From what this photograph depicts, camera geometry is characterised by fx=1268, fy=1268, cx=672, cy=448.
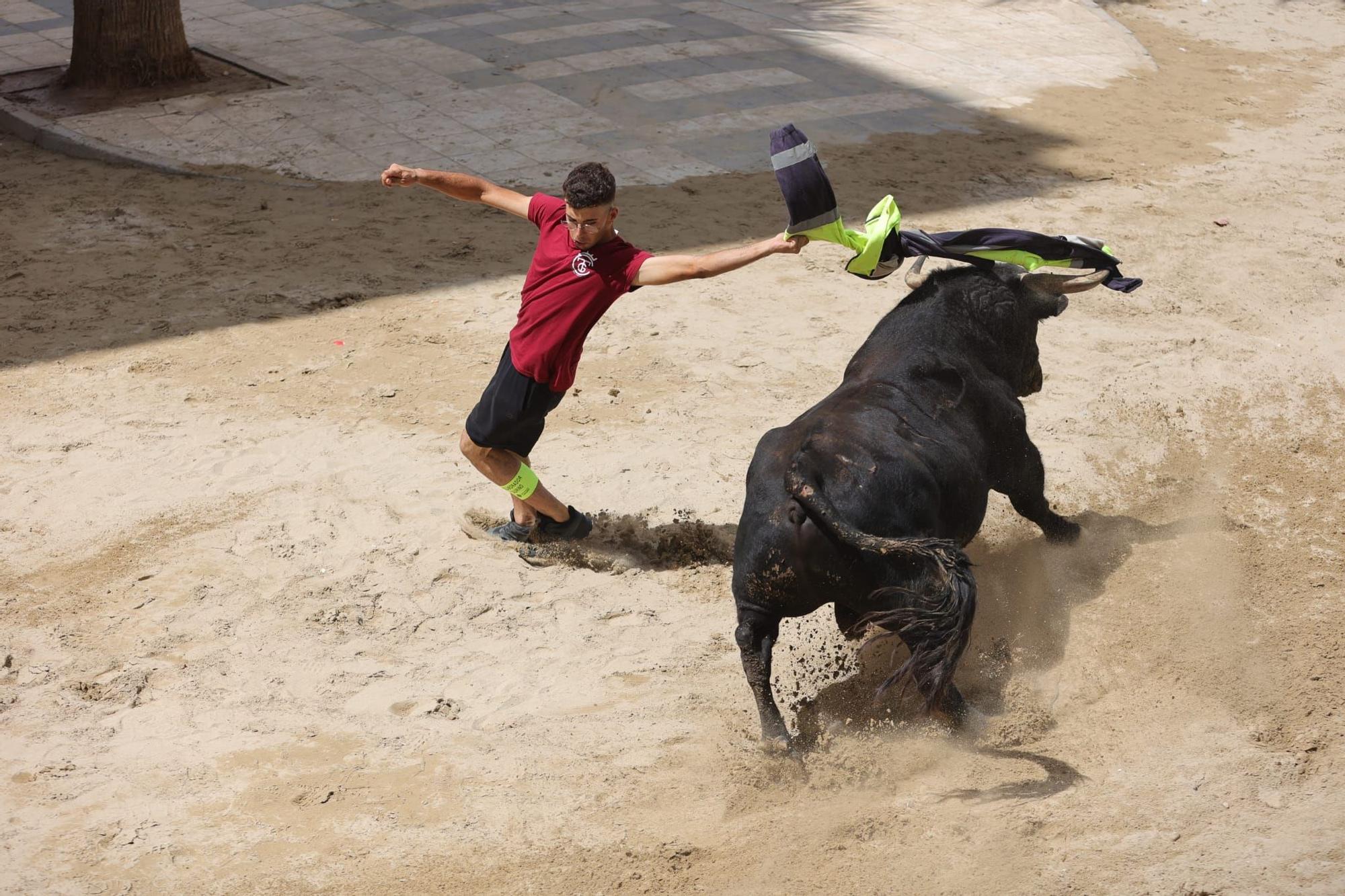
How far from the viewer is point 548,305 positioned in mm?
4977

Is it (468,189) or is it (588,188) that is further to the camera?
(468,189)

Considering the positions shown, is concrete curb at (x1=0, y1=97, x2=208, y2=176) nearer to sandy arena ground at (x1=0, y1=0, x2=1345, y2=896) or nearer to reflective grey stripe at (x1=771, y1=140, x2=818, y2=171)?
sandy arena ground at (x1=0, y1=0, x2=1345, y2=896)

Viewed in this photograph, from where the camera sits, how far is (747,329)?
750 centimetres

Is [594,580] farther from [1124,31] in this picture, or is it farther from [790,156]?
[1124,31]

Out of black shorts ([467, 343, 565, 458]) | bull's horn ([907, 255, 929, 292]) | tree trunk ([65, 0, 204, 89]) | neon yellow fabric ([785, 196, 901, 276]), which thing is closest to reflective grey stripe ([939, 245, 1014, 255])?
bull's horn ([907, 255, 929, 292])

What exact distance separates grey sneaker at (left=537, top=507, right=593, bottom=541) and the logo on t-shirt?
112 cm

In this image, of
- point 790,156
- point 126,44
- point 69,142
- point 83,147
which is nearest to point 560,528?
point 790,156

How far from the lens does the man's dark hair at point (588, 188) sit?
4.62m

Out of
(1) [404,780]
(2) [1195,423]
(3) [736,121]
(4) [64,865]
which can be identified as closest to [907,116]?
(3) [736,121]

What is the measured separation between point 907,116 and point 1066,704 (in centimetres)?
767

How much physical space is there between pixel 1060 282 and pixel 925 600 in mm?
1749

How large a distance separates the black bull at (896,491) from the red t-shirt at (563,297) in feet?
3.24

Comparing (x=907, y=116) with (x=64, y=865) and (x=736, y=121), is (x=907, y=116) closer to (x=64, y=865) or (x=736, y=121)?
(x=736, y=121)

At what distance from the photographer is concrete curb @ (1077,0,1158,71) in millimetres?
13270
